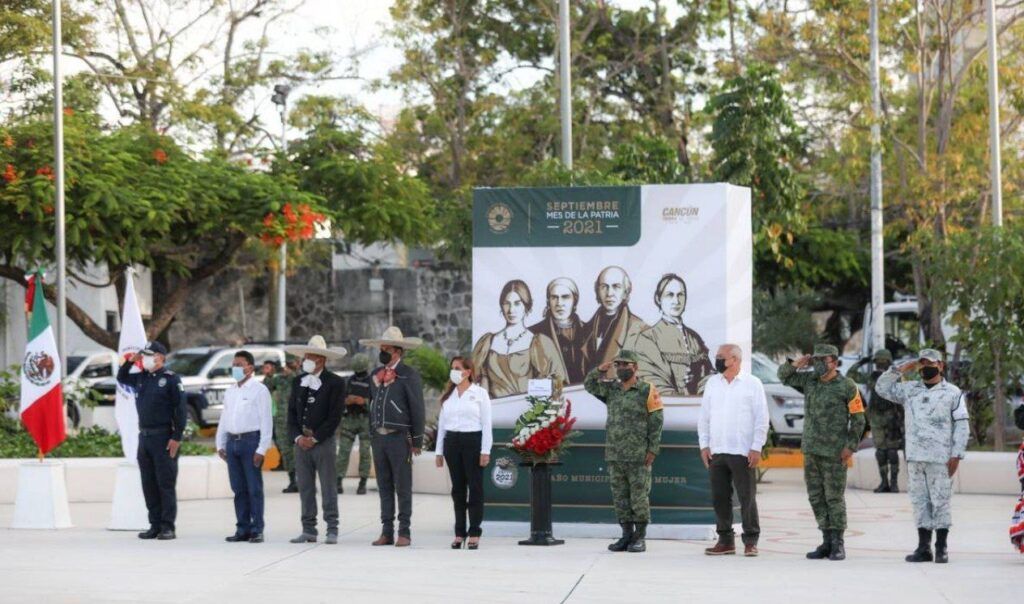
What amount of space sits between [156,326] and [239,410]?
11874mm

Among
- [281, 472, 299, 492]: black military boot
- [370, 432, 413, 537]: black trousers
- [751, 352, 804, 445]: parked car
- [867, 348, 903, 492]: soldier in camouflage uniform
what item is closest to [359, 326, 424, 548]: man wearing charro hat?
[370, 432, 413, 537]: black trousers

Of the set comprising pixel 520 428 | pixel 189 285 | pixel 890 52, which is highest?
pixel 890 52

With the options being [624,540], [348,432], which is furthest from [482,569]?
[348,432]

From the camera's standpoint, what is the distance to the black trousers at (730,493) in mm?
14641

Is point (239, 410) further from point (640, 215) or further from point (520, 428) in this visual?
point (640, 215)

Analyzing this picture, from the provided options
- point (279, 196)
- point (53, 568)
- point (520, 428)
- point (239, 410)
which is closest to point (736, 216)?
point (520, 428)

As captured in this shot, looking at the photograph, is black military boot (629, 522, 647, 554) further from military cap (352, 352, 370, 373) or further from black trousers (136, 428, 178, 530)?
military cap (352, 352, 370, 373)

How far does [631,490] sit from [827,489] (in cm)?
179

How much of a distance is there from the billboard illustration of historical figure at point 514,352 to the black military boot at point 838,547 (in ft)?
11.1

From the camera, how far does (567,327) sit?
16297mm

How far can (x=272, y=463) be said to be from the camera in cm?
2609

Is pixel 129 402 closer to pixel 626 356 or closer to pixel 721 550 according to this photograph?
pixel 626 356

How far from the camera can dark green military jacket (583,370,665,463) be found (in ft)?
49.1

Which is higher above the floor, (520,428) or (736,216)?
(736,216)
